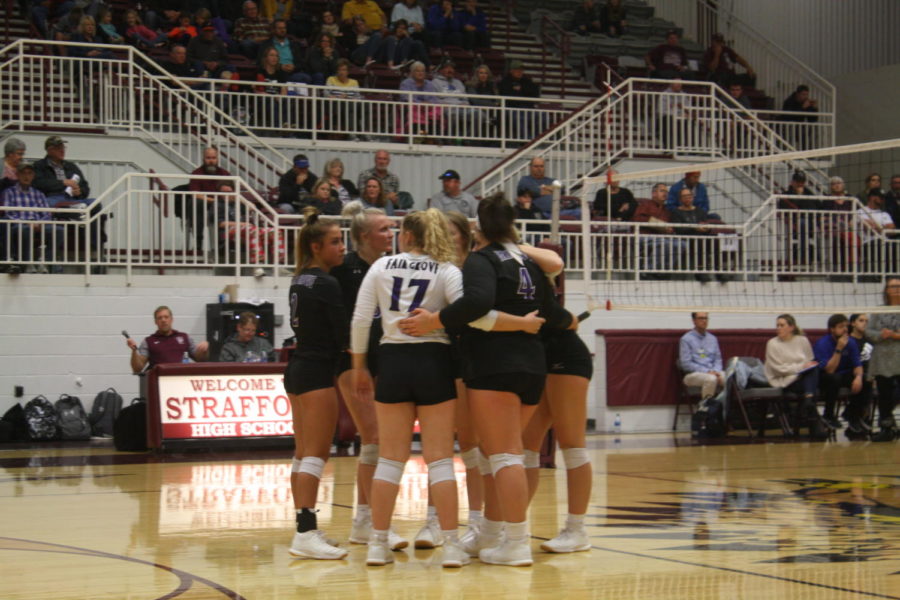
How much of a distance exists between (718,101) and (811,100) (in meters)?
3.13

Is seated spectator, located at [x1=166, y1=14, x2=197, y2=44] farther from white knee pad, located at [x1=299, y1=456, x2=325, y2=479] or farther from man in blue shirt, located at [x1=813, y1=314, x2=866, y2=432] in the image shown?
white knee pad, located at [x1=299, y1=456, x2=325, y2=479]

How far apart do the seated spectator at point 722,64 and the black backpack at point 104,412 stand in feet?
44.0

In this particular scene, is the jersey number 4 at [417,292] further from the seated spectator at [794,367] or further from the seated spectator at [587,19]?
the seated spectator at [587,19]

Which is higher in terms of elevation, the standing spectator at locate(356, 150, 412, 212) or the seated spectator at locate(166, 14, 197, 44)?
the seated spectator at locate(166, 14, 197, 44)

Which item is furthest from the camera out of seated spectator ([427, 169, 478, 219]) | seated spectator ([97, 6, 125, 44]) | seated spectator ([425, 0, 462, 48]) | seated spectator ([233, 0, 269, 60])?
seated spectator ([425, 0, 462, 48])

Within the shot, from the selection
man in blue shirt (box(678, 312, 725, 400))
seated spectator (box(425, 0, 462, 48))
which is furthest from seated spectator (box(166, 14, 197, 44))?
man in blue shirt (box(678, 312, 725, 400))

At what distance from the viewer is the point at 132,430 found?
12.8m

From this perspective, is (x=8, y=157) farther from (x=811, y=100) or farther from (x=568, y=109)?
(x=811, y=100)

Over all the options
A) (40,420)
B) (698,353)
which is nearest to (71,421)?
(40,420)

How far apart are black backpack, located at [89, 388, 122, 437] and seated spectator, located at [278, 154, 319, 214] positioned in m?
3.50

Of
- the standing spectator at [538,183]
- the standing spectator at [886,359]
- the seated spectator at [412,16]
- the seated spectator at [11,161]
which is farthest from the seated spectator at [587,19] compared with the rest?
the seated spectator at [11,161]

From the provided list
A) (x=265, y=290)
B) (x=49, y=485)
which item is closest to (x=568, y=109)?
(x=265, y=290)

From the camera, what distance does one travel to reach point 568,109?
69.7 ft

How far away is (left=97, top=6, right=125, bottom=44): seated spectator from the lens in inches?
734
